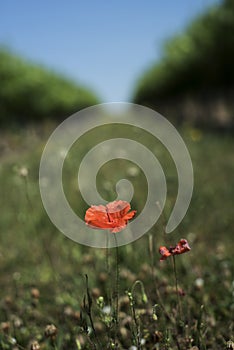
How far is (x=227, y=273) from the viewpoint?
119 inches

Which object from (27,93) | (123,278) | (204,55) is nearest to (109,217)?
(123,278)

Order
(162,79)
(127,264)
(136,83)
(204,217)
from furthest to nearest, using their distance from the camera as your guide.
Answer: (136,83)
(162,79)
(204,217)
(127,264)

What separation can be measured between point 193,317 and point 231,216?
7.08 feet

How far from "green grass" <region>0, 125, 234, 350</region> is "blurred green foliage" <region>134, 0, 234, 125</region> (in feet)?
25.3

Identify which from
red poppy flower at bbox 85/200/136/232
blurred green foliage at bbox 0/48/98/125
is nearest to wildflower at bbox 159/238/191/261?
red poppy flower at bbox 85/200/136/232

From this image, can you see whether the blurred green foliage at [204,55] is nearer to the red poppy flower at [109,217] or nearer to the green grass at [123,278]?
the green grass at [123,278]

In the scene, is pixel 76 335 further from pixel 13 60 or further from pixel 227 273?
pixel 13 60

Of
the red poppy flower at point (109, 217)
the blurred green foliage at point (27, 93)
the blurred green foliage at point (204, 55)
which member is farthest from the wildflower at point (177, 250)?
the blurred green foliage at point (27, 93)

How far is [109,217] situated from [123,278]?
59.7 inches

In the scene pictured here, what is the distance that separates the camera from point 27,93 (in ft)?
63.1

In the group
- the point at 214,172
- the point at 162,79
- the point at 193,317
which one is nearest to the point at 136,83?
the point at 162,79

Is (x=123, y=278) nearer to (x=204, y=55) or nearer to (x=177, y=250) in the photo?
(x=177, y=250)

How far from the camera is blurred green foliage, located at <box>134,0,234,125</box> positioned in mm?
13350

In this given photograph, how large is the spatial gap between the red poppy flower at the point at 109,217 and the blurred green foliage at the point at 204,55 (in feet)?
40.6
